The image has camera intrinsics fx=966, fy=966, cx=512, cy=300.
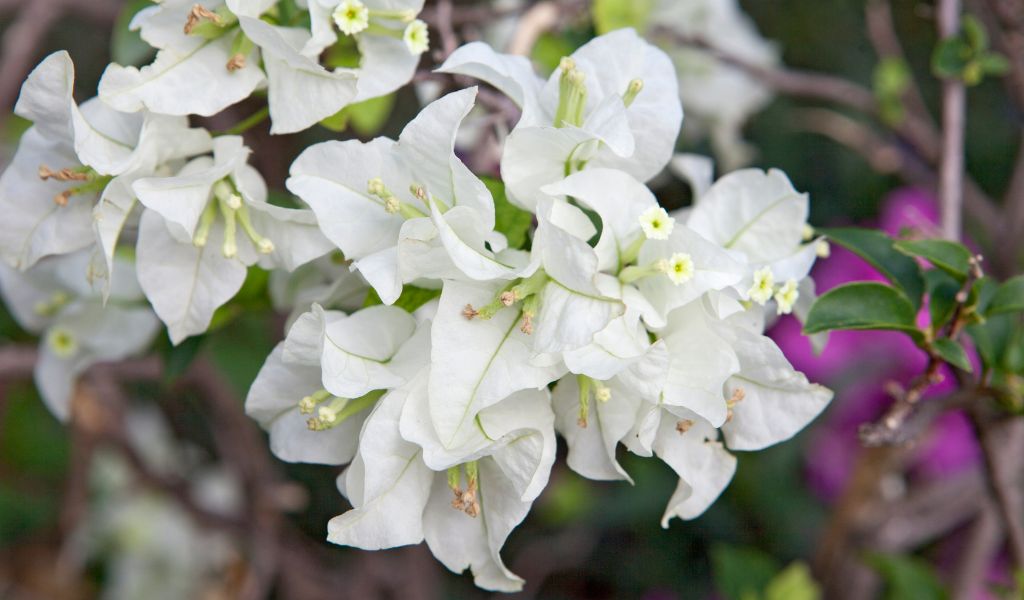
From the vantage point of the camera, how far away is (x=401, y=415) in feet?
1.76

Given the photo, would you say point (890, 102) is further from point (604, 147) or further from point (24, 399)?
point (24, 399)

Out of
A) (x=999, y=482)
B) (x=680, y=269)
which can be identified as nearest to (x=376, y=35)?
(x=680, y=269)

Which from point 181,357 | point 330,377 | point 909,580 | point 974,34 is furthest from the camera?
point 909,580

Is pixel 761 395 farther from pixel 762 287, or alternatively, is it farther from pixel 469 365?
pixel 469 365

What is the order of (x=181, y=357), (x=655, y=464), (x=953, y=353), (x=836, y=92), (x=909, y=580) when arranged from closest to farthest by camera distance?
(x=953, y=353) < (x=181, y=357) < (x=909, y=580) < (x=836, y=92) < (x=655, y=464)

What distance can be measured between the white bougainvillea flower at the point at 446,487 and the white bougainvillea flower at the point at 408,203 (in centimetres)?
7

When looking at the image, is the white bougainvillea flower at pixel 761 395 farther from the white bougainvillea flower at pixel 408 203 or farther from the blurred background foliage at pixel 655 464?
the blurred background foliage at pixel 655 464

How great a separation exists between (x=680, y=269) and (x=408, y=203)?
0.16 meters

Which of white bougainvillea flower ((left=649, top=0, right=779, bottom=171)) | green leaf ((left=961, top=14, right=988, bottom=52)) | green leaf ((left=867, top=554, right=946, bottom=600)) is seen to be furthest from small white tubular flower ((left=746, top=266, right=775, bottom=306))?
white bougainvillea flower ((left=649, top=0, right=779, bottom=171))

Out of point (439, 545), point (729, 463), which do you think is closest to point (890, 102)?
point (729, 463)

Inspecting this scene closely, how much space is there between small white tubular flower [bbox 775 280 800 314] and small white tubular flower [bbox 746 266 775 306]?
0.05ft

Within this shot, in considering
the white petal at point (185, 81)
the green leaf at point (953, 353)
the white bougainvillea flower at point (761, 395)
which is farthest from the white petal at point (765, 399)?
the white petal at point (185, 81)

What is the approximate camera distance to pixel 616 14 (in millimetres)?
927

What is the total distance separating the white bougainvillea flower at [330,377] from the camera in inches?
21.3
